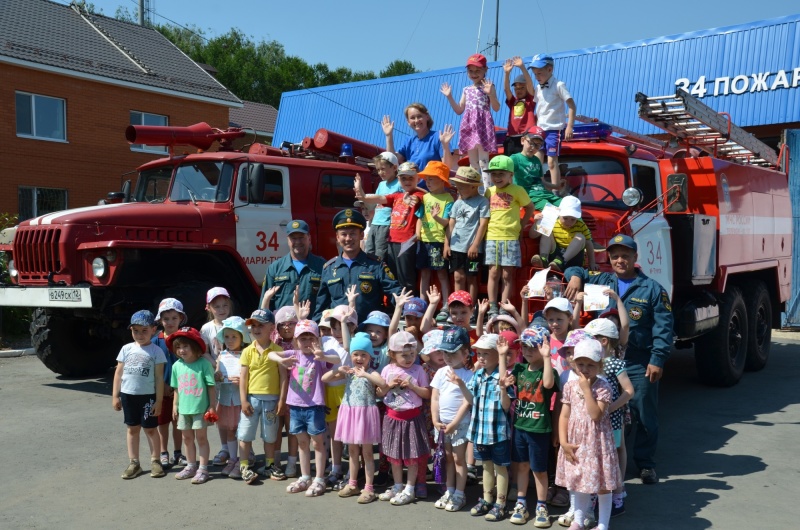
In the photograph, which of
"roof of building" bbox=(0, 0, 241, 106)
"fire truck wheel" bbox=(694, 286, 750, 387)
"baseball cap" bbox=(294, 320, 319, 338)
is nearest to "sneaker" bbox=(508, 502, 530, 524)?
"baseball cap" bbox=(294, 320, 319, 338)

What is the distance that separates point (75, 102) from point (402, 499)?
726 inches

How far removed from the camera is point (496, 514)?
15.2 feet

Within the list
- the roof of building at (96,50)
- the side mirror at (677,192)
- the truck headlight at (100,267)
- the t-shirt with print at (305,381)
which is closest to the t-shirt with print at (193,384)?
the t-shirt with print at (305,381)

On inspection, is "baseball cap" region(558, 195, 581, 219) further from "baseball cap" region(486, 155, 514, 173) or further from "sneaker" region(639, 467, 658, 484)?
"sneaker" region(639, 467, 658, 484)

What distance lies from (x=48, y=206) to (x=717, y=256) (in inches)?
676

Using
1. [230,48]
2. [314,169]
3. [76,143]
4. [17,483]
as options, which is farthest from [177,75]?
[230,48]

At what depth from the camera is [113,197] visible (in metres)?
9.80

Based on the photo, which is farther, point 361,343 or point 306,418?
point 306,418

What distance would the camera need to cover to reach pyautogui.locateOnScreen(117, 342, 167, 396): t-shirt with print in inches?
219

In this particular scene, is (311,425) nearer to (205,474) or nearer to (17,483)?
(205,474)

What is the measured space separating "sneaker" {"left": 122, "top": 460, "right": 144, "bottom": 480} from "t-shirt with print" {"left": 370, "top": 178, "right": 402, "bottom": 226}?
279cm

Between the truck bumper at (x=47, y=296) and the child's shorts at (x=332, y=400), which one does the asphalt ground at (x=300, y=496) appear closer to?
the child's shorts at (x=332, y=400)

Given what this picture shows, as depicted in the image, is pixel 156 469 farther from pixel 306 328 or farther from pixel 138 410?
pixel 306 328

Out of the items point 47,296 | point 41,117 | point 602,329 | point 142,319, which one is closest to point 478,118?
point 602,329
